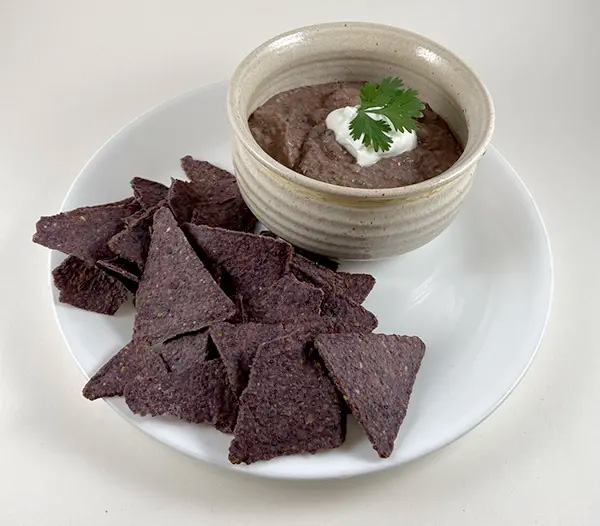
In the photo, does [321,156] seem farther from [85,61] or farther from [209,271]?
[85,61]

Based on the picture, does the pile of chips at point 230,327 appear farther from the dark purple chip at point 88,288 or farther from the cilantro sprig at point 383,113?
the cilantro sprig at point 383,113

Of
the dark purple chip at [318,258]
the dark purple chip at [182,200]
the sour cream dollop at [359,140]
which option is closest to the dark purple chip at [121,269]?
the dark purple chip at [182,200]

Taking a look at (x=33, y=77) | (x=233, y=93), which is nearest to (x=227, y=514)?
(x=233, y=93)

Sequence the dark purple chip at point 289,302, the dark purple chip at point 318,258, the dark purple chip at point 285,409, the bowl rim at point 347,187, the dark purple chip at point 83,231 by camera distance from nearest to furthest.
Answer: the dark purple chip at point 285,409 → the bowl rim at point 347,187 → the dark purple chip at point 289,302 → the dark purple chip at point 83,231 → the dark purple chip at point 318,258

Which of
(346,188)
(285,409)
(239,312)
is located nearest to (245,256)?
(239,312)

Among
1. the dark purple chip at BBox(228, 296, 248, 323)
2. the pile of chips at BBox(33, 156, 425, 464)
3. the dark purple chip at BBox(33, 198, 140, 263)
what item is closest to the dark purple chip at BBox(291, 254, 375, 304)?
the pile of chips at BBox(33, 156, 425, 464)

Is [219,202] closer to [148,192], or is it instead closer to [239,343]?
[148,192]
